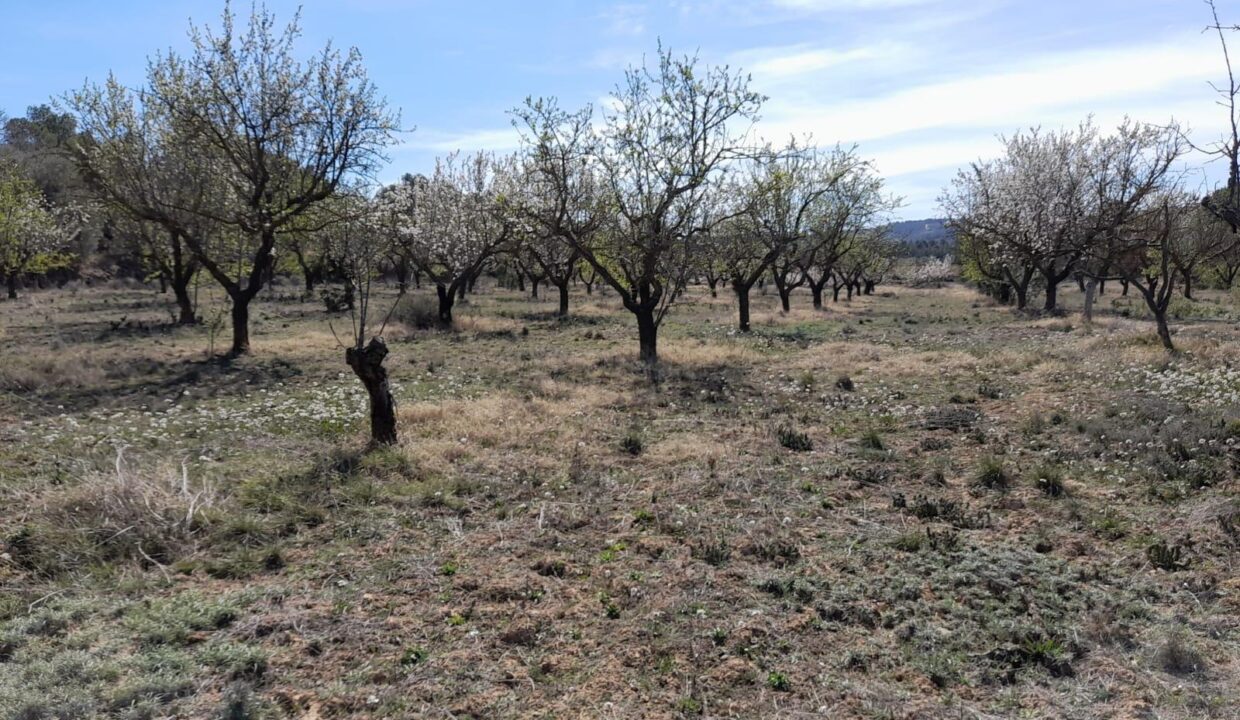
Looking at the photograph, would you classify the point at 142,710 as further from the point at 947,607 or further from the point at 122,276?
the point at 122,276

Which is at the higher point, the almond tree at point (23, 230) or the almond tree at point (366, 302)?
the almond tree at point (23, 230)

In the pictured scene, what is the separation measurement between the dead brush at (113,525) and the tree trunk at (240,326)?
523 inches

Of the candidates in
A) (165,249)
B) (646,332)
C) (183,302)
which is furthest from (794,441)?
(165,249)

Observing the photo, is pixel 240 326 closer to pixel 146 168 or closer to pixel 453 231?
pixel 146 168

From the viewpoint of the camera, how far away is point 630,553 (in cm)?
645

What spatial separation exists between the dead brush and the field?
0.09 feet

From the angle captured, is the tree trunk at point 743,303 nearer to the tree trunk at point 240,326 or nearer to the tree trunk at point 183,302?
the tree trunk at point 240,326

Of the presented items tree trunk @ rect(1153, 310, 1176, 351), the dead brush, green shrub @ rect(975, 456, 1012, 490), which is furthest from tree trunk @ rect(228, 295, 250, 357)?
tree trunk @ rect(1153, 310, 1176, 351)

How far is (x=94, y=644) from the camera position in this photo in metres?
4.73

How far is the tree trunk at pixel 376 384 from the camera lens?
31.2 ft

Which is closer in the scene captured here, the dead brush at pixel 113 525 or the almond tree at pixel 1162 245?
the dead brush at pixel 113 525

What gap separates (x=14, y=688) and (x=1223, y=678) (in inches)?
281

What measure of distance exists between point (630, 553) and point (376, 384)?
15.8ft

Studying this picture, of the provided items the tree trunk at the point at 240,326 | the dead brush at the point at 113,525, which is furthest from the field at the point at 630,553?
the tree trunk at the point at 240,326
